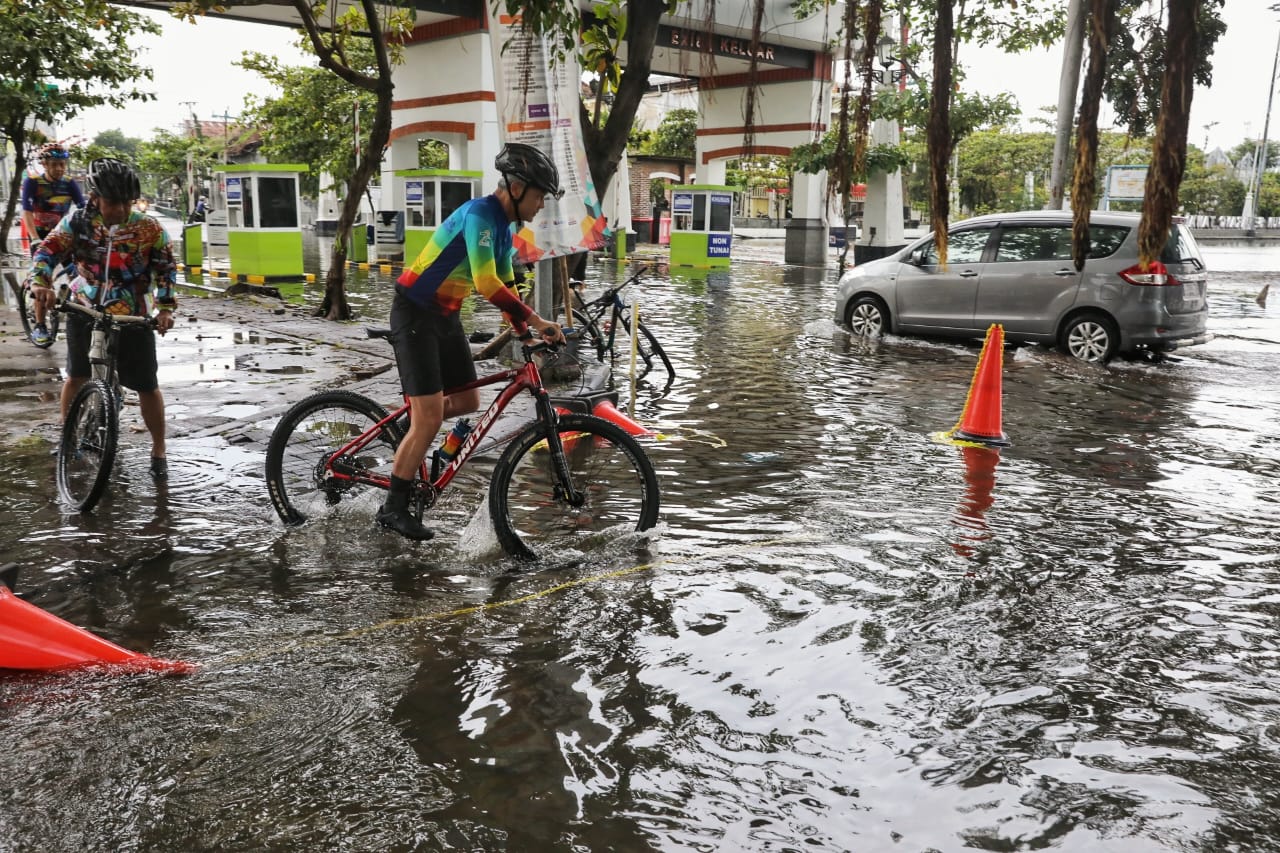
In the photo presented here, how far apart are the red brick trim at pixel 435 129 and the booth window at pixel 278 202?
5218 millimetres

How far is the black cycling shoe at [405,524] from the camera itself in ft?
17.6

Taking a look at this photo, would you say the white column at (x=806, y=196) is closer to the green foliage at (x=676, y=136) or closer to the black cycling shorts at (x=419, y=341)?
the green foliage at (x=676, y=136)

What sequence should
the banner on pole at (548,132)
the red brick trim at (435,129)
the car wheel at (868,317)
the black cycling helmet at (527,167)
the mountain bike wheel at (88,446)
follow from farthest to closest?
the red brick trim at (435,129) → the car wheel at (868,317) → the banner on pole at (548,132) → the mountain bike wheel at (88,446) → the black cycling helmet at (527,167)

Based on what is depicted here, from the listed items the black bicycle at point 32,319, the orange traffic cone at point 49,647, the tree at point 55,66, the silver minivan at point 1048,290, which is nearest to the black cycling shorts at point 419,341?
the orange traffic cone at point 49,647

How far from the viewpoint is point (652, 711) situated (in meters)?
3.68

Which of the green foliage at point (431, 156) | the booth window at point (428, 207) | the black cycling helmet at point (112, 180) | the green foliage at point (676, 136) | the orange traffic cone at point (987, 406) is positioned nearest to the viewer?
the black cycling helmet at point (112, 180)

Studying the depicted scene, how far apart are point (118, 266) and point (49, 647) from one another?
324 centimetres

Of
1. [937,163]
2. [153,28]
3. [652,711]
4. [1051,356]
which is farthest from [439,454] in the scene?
[153,28]

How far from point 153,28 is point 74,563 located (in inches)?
792

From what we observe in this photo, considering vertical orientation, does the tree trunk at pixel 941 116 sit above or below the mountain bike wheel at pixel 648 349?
above

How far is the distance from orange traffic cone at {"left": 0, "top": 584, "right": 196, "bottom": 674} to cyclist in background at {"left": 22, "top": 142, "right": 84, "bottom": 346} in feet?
26.6

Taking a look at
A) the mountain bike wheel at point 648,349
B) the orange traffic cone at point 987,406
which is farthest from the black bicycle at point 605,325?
the orange traffic cone at point 987,406

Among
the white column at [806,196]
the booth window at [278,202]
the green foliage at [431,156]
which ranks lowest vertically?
the booth window at [278,202]

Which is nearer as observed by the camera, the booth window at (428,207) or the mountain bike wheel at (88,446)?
the mountain bike wheel at (88,446)
